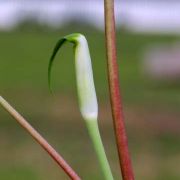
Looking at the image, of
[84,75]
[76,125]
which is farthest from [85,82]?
[76,125]

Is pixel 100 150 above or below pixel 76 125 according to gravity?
above

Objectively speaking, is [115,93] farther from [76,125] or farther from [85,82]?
[76,125]

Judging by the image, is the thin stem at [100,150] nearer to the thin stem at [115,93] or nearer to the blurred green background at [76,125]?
the thin stem at [115,93]

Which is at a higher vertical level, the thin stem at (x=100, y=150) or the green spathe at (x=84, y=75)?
the green spathe at (x=84, y=75)

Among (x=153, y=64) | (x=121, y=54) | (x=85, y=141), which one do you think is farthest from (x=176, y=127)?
(x=121, y=54)

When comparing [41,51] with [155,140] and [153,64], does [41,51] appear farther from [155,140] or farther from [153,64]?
[155,140]

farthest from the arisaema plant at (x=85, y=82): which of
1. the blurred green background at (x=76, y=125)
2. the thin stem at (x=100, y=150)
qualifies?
the blurred green background at (x=76, y=125)

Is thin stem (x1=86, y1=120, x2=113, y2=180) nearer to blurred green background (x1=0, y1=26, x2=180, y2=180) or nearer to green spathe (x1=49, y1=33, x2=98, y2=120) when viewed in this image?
green spathe (x1=49, y1=33, x2=98, y2=120)
